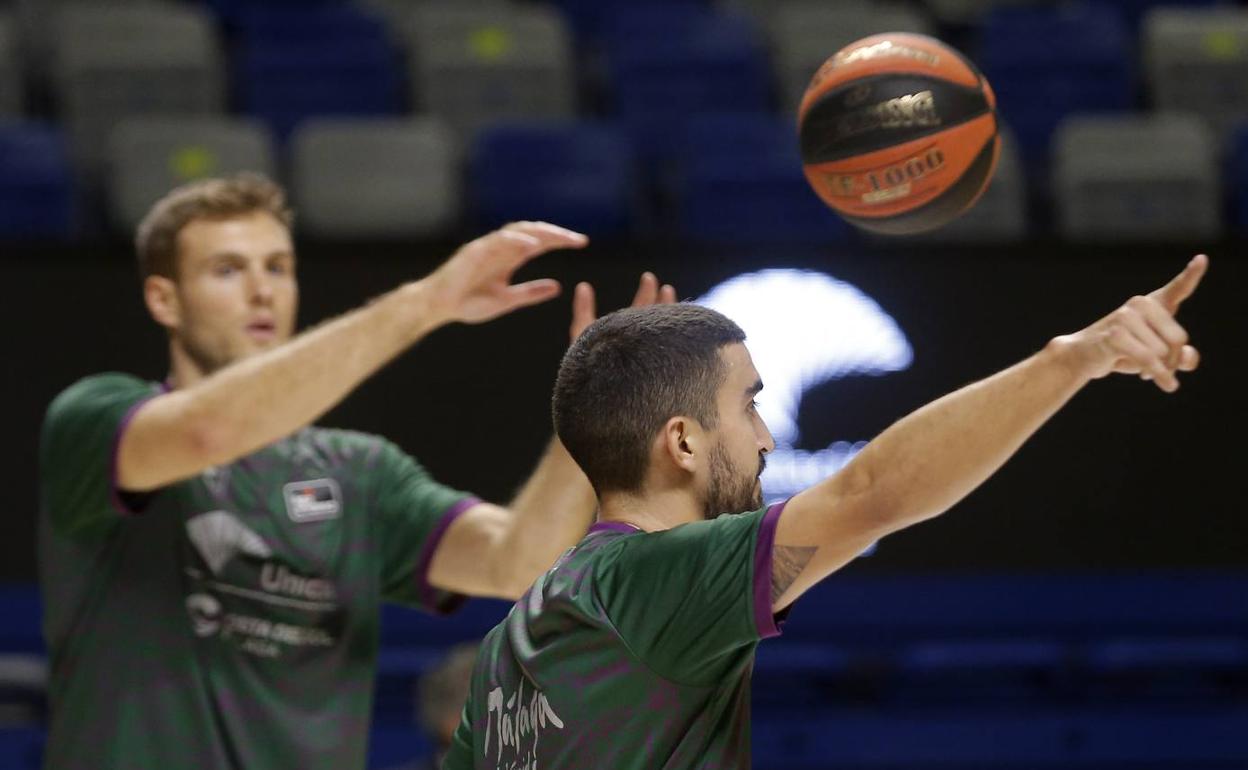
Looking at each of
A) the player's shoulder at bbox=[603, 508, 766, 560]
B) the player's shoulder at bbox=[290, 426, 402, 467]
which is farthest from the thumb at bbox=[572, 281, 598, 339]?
the player's shoulder at bbox=[603, 508, 766, 560]

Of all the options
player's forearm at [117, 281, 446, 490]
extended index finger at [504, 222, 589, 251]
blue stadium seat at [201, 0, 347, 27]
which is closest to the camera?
extended index finger at [504, 222, 589, 251]

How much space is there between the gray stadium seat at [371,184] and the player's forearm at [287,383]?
437 cm

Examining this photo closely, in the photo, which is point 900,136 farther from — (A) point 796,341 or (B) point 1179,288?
(A) point 796,341

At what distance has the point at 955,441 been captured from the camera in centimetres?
222

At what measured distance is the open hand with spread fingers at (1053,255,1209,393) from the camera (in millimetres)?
2172

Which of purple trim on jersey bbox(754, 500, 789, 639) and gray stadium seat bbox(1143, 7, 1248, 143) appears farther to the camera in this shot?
gray stadium seat bbox(1143, 7, 1248, 143)

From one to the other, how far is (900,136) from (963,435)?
121 cm

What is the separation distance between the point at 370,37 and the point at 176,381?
17.0 ft

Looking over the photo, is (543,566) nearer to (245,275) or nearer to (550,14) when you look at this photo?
(245,275)

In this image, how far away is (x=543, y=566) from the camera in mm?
3592

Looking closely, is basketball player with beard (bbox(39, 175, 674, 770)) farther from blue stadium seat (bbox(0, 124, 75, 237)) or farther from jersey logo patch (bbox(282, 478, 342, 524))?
blue stadium seat (bbox(0, 124, 75, 237))

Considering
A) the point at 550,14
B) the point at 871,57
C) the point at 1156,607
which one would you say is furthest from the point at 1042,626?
the point at 871,57

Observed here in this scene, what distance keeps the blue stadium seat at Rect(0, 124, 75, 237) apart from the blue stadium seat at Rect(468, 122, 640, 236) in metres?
1.66

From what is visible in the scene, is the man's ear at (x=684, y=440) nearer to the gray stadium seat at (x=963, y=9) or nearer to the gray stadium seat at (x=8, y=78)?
the gray stadium seat at (x=8, y=78)
